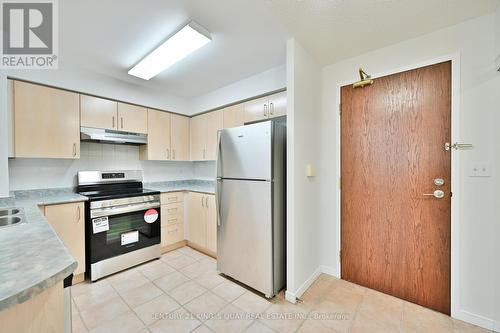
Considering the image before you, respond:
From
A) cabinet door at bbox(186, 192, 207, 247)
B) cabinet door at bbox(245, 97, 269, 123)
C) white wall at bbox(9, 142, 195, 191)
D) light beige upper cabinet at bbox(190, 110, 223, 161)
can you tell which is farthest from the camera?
→ light beige upper cabinet at bbox(190, 110, 223, 161)

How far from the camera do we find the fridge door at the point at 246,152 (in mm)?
1928

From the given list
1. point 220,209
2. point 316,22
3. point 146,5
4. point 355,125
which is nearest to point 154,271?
point 220,209

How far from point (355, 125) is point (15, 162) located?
12.3ft

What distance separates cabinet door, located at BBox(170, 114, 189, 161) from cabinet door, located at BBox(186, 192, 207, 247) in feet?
2.45

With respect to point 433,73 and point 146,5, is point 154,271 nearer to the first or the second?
point 146,5

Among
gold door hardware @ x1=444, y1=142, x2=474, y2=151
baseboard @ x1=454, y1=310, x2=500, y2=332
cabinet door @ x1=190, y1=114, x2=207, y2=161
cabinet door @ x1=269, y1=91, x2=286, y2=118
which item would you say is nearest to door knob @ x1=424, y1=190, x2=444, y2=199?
gold door hardware @ x1=444, y1=142, x2=474, y2=151

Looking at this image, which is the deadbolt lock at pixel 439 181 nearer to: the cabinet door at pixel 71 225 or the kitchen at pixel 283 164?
the kitchen at pixel 283 164

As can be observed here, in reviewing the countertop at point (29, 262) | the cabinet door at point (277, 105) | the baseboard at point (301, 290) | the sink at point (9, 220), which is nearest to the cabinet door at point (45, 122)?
the sink at point (9, 220)

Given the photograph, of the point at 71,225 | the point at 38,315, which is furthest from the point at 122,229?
the point at 38,315

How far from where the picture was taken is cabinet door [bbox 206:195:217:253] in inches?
109

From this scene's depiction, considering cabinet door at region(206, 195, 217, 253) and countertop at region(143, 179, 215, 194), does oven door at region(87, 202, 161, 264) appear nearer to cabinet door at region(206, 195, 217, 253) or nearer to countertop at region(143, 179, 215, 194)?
countertop at region(143, 179, 215, 194)

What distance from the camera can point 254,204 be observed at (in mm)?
2018

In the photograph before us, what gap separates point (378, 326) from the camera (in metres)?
1.60

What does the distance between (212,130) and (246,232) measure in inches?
70.6
